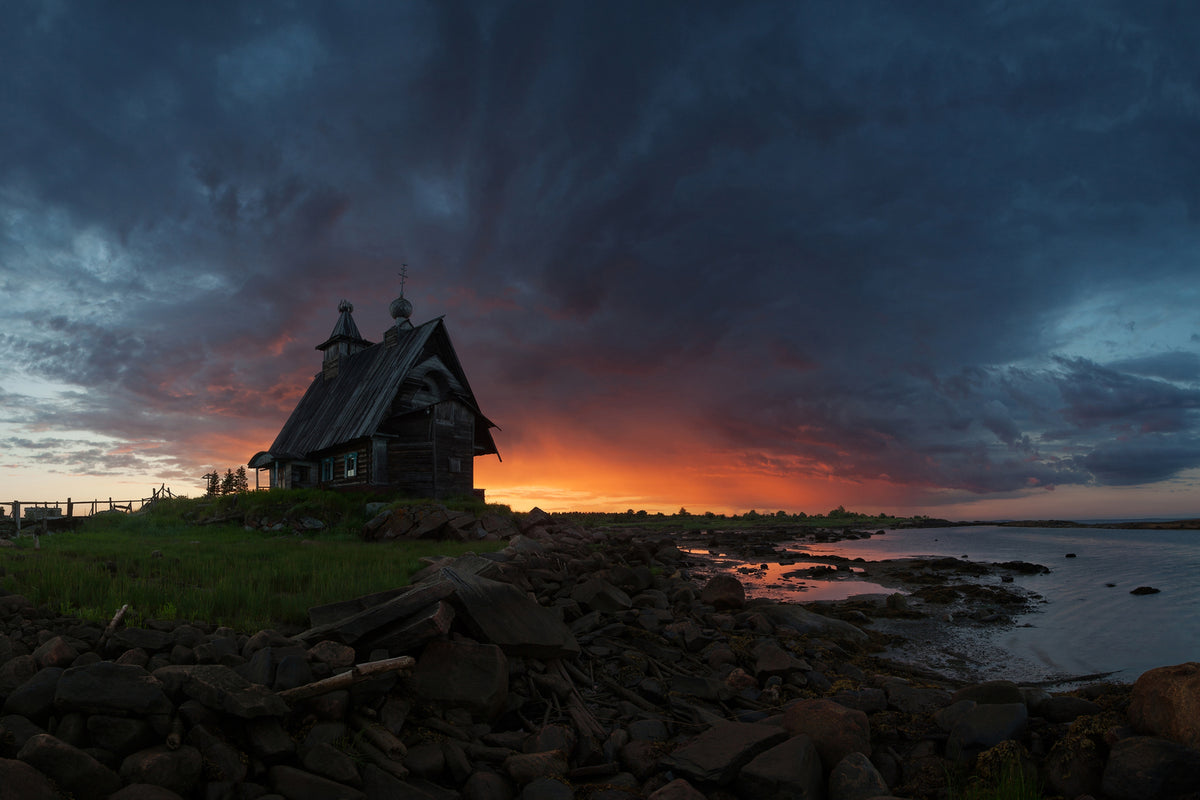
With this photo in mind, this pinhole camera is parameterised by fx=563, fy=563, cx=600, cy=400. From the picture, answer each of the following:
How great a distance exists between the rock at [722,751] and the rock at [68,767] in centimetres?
533

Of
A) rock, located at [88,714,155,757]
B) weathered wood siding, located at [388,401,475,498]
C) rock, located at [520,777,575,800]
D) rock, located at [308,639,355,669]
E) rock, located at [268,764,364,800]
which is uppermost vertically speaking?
weathered wood siding, located at [388,401,475,498]

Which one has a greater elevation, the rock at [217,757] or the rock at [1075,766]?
the rock at [217,757]

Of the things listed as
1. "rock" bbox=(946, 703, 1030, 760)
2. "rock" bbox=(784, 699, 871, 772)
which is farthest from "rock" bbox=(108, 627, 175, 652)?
"rock" bbox=(946, 703, 1030, 760)

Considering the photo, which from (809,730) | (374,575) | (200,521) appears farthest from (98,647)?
(200,521)

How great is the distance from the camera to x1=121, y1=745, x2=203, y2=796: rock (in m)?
4.91

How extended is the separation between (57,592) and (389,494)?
845 inches

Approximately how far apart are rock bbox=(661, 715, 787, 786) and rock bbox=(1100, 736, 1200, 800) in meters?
3.17

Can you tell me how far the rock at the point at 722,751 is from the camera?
20.0 ft

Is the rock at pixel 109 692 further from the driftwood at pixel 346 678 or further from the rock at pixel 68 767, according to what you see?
the driftwood at pixel 346 678

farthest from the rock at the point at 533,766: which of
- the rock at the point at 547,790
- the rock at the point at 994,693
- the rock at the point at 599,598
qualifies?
the rock at the point at 599,598

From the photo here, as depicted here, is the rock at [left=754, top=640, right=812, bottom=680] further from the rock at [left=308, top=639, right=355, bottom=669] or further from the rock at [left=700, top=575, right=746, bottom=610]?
the rock at [left=308, top=639, right=355, bottom=669]

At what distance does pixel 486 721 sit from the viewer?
7293 millimetres

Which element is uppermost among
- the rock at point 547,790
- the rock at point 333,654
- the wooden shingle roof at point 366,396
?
the wooden shingle roof at point 366,396

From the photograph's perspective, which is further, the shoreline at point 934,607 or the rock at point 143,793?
the shoreline at point 934,607
